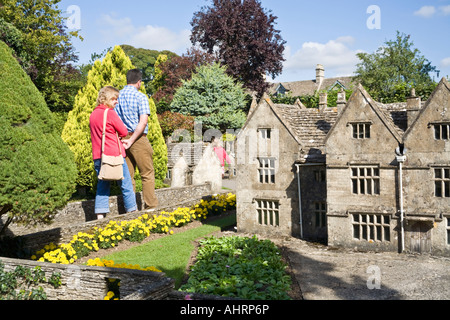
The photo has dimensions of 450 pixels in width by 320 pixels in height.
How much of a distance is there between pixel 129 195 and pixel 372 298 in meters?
9.97

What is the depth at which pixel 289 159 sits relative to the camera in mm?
18969

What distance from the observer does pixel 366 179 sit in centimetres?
1666

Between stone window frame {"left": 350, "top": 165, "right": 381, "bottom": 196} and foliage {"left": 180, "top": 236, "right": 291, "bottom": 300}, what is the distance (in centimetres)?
435

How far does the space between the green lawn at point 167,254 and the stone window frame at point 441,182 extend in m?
9.51

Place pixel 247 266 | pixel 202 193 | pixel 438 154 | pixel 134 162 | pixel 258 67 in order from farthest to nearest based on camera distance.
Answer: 1. pixel 258 67
2. pixel 202 193
3. pixel 134 162
4. pixel 438 154
5. pixel 247 266

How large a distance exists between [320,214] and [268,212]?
245 centimetres

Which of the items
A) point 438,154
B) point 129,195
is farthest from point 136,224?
point 438,154

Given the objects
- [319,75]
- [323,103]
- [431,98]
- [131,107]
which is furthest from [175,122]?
[319,75]

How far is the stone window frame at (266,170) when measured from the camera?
19.5 meters

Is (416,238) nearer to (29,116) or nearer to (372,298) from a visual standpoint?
(372,298)

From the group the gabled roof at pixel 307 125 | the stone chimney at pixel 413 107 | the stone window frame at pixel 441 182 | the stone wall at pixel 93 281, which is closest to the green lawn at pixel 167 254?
the stone wall at pixel 93 281

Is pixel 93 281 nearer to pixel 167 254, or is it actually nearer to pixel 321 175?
pixel 167 254

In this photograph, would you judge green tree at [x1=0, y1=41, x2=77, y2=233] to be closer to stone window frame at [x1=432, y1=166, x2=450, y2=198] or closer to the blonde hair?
the blonde hair
